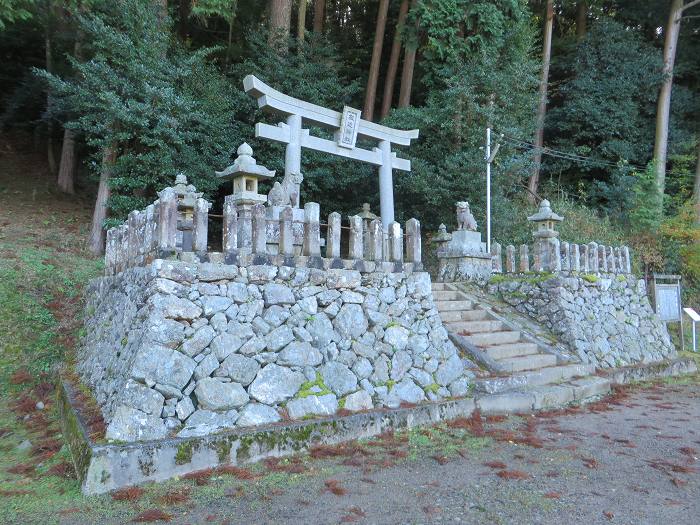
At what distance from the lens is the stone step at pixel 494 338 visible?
286 inches

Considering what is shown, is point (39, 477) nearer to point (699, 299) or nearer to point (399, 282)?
point (399, 282)

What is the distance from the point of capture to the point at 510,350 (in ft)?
24.0

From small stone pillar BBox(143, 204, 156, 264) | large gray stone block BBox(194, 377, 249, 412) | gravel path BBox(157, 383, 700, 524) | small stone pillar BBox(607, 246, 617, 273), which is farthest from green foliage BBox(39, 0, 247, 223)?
small stone pillar BBox(607, 246, 617, 273)

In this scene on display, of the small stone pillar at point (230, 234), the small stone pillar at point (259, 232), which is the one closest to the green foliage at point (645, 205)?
the small stone pillar at point (259, 232)

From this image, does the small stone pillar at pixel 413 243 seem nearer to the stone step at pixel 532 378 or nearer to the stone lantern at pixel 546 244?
the stone step at pixel 532 378

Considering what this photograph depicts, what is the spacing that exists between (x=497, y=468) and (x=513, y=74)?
12.4 m

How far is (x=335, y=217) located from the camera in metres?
5.58

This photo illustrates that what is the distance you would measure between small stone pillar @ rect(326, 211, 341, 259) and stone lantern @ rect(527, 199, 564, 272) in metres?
4.94

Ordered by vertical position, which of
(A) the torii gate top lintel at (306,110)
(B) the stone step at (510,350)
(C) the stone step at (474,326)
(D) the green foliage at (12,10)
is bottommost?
(B) the stone step at (510,350)

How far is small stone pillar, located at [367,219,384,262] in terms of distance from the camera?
5.98 m

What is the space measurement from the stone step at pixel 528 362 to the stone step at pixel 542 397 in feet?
1.32

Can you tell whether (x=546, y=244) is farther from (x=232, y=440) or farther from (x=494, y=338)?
(x=232, y=440)

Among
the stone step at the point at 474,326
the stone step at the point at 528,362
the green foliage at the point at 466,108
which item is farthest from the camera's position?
the green foliage at the point at 466,108

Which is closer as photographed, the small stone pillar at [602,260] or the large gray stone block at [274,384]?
the large gray stone block at [274,384]
